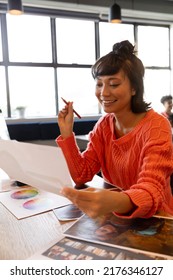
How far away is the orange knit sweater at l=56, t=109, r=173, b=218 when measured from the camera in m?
0.77

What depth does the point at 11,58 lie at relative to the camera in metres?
4.77

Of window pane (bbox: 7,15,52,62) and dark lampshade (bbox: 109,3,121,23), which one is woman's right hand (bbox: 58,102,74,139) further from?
window pane (bbox: 7,15,52,62)

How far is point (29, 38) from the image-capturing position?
4848 mm

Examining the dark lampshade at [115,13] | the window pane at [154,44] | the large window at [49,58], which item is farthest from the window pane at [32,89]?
the window pane at [154,44]

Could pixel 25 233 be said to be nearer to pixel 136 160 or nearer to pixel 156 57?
pixel 136 160

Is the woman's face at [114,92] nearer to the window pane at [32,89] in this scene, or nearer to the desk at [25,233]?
the desk at [25,233]

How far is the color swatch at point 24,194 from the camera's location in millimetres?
993

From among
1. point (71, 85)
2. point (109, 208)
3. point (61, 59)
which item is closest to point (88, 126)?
point (71, 85)

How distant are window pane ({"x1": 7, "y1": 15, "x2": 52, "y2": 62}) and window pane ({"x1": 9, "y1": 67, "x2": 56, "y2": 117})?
0.74ft

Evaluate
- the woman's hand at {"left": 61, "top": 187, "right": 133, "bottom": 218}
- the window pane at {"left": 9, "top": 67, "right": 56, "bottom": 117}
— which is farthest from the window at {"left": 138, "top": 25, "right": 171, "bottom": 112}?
the woman's hand at {"left": 61, "top": 187, "right": 133, "bottom": 218}
